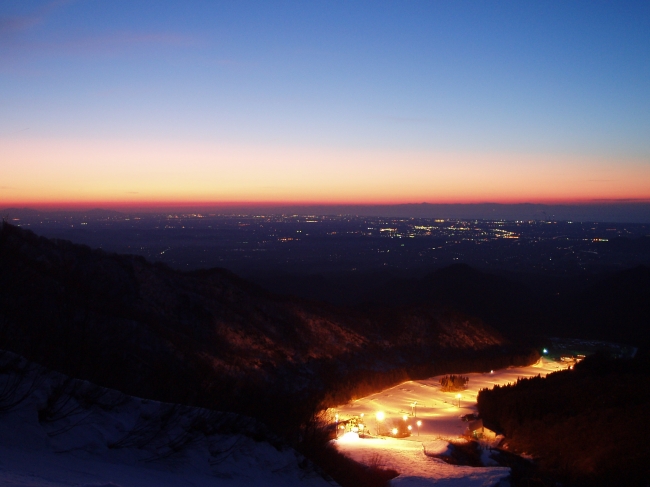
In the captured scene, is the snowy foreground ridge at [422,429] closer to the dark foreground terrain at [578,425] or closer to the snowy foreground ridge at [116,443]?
the dark foreground terrain at [578,425]

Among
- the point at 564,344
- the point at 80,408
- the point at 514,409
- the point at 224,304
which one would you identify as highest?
the point at 80,408

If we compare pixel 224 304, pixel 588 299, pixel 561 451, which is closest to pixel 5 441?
pixel 561 451

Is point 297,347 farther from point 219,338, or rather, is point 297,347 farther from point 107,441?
point 107,441

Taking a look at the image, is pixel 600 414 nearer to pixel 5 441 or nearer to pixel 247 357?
pixel 247 357

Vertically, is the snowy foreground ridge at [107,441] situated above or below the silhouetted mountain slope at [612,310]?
above

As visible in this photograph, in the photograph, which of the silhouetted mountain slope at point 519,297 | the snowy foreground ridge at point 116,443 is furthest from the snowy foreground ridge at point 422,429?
the silhouetted mountain slope at point 519,297

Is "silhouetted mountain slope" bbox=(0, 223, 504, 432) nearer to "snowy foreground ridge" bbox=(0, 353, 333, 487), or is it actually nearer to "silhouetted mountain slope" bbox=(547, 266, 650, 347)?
"snowy foreground ridge" bbox=(0, 353, 333, 487)
